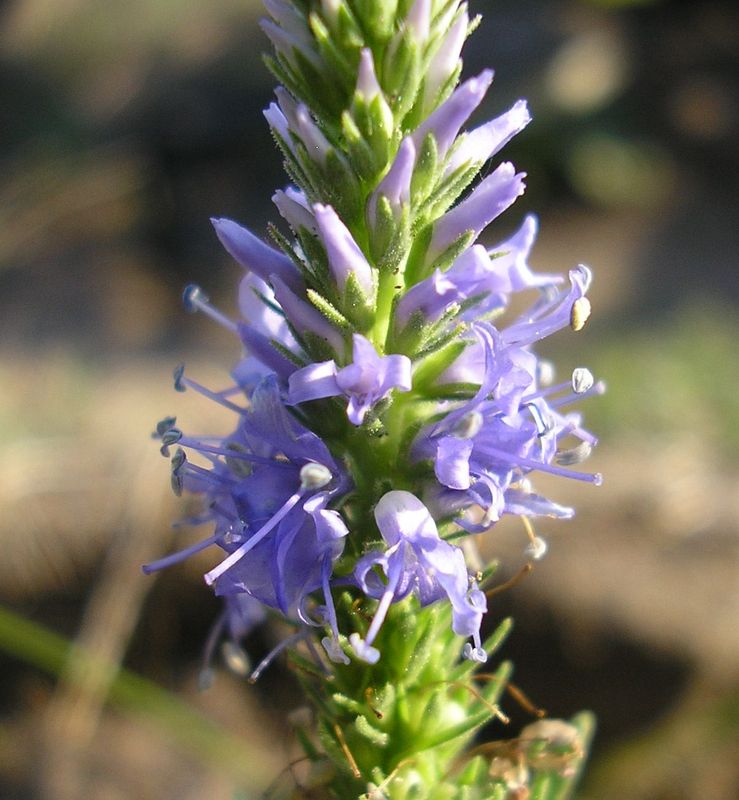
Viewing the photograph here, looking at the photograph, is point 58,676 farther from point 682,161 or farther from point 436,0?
point 682,161

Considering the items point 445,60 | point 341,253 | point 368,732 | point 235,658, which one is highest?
point 445,60

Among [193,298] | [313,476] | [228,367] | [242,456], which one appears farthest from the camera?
[228,367]

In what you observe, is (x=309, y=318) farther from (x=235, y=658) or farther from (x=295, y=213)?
(x=235, y=658)

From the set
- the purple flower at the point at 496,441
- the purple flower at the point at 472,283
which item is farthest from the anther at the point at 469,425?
the purple flower at the point at 472,283

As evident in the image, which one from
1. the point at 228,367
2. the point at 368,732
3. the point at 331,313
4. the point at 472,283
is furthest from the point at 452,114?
the point at 228,367

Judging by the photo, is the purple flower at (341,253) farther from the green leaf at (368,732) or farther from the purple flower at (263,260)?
the green leaf at (368,732)

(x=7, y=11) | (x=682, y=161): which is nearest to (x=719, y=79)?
(x=682, y=161)

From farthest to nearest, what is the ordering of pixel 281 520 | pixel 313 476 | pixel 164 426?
pixel 164 426 < pixel 281 520 < pixel 313 476
